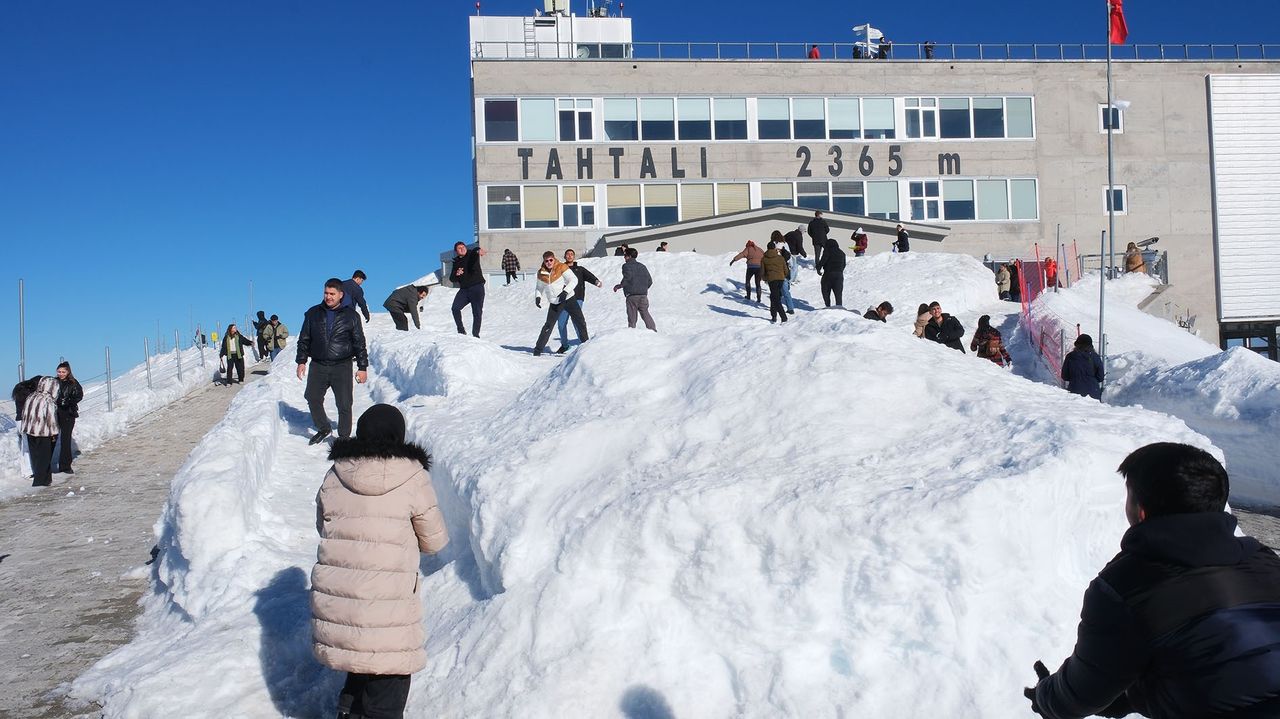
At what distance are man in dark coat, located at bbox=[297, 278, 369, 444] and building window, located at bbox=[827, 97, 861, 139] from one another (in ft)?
89.0

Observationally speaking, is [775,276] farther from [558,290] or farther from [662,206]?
[662,206]

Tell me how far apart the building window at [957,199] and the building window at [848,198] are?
3.10 m

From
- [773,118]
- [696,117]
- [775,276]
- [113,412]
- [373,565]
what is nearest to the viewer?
[373,565]

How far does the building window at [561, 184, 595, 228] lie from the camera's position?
3164 centimetres

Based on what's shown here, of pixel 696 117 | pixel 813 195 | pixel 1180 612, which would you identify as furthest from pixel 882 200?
pixel 1180 612

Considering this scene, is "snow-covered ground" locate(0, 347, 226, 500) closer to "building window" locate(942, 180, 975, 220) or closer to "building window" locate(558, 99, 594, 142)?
"building window" locate(558, 99, 594, 142)

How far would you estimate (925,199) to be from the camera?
33.5 metres

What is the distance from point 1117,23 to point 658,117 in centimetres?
1448

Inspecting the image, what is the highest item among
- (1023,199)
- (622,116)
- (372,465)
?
(622,116)

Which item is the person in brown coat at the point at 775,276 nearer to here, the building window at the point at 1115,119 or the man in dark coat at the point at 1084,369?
the man in dark coat at the point at 1084,369

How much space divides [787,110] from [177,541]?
29386mm

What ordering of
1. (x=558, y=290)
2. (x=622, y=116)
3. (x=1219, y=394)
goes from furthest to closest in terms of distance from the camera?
(x=622, y=116)
(x=558, y=290)
(x=1219, y=394)

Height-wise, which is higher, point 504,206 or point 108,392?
point 504,206

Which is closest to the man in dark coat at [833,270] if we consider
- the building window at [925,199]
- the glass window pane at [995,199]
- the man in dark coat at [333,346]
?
the man in dark coat at [333,346]
